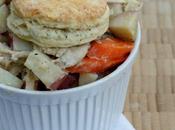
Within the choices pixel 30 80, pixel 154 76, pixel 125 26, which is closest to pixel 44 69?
pixel 30 80

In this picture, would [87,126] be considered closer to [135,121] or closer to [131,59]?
[131,59]

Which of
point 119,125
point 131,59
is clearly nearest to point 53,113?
point 131,59

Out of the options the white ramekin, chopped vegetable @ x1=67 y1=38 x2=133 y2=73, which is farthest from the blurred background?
chopped vegetable @ x1=67 y1=38 x2=133 y2=73

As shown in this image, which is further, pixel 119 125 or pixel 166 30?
pixel 166 30

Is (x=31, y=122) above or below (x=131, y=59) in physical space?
below

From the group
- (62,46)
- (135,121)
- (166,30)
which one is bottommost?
(135,121)

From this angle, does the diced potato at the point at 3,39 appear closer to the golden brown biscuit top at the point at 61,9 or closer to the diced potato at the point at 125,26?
A: the golden brown biscuit top at the point at 61,9

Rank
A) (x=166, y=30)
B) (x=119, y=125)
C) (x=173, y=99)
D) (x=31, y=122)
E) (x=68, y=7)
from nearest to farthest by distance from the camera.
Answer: (x=68, y=7)
(x=31, y=122)
(x=119, y=125)
(x=173, y=99)
(x=166, y=30)
